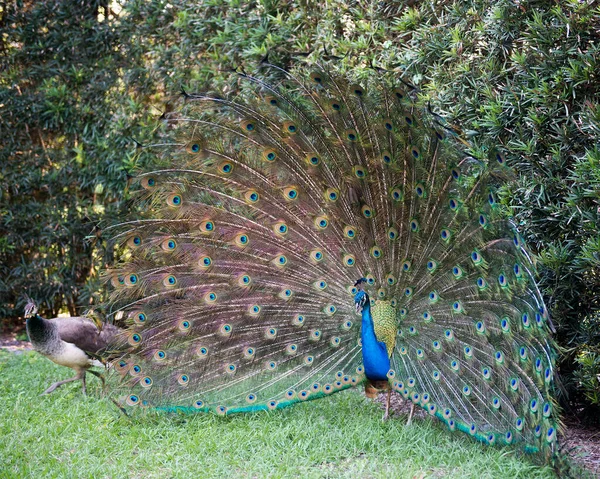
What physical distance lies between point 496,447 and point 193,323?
6.50ft

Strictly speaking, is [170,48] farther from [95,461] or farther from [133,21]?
[95,461]

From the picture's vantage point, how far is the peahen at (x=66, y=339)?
4824mm

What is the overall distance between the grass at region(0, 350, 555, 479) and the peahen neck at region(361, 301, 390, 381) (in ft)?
1.23

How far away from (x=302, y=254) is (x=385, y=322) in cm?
68

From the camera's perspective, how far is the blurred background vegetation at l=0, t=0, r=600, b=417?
13.5 feet

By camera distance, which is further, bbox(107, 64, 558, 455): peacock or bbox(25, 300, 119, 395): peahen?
bbox(25, 300, 119, 395): peahen


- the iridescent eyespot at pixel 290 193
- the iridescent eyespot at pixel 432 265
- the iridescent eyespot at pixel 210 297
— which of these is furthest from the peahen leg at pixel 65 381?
the iridescent eyespot at pixel 432 265


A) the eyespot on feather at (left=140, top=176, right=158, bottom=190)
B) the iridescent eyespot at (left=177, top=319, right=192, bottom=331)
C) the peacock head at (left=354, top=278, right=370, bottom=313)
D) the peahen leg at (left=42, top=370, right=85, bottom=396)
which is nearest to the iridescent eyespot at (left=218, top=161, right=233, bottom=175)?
the eyespot on feather at (left=140, top=176, right=158, bottom=190)

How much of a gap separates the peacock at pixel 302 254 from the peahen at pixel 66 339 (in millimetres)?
511

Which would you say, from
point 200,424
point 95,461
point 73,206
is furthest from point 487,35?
point 73,206

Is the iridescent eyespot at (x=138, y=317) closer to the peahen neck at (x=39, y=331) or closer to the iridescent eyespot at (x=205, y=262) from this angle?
the iridescent eyespot at (x=205, y=262)

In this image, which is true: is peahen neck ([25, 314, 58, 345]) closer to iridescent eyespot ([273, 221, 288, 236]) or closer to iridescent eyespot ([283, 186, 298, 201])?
iridescent eyespot ([273, 221, 288, 236])

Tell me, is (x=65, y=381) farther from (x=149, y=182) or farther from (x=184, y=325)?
(x=149, y=182)

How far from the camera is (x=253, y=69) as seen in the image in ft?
19.7
